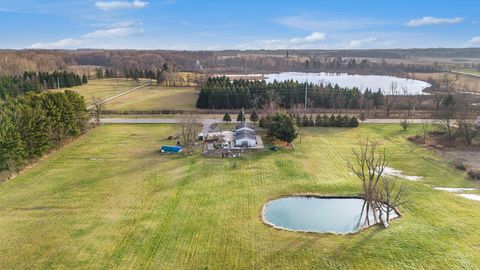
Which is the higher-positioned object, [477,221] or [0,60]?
[0,60]

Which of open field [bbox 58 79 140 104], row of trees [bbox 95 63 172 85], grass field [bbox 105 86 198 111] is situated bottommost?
grass field [bbox 105 86 198 111]

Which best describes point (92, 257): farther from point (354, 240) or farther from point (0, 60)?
point (0, 60)

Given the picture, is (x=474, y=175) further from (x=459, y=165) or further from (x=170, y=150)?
(x=170, y=150)

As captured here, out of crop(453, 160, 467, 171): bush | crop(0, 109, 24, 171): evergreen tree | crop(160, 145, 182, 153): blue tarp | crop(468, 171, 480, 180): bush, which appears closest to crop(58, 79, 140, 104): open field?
crop(160, 145, 182, 153): blue tarp

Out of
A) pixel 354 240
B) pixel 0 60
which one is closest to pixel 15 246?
pixel 354 240

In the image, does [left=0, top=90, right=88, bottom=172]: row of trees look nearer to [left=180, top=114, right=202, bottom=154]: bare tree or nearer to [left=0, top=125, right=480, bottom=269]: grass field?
[left=0, top=125, right=480, bottom=269]: grass field

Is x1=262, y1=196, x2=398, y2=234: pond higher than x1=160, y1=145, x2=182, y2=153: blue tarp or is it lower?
lower
